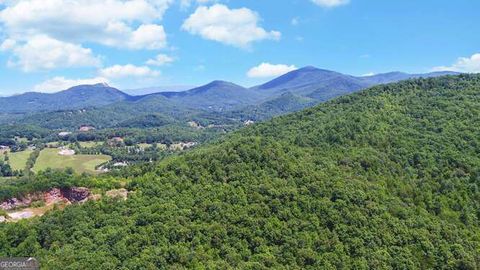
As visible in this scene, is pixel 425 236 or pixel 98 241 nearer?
pixel 98 241

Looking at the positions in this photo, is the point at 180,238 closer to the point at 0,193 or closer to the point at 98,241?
the point at 98,241

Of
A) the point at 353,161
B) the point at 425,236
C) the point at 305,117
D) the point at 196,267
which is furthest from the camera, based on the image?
the point at 305,117

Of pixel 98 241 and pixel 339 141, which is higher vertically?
pixel 339 141

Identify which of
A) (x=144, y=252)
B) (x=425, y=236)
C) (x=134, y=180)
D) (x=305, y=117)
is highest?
(x=305, y=117)

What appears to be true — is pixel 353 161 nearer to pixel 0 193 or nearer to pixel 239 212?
pixel 239 212

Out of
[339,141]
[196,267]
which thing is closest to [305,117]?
[339,141]

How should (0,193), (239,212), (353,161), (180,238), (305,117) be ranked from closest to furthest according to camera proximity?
(180,238), (239,212), (0,193), (353,161), (305,117)
